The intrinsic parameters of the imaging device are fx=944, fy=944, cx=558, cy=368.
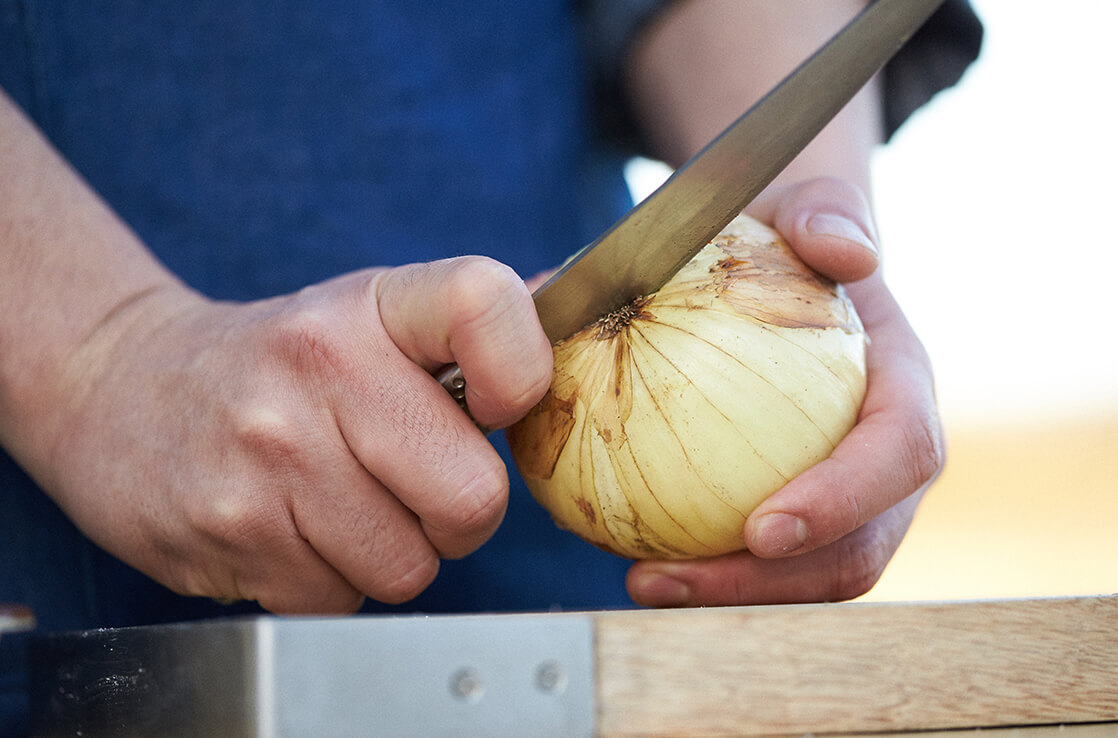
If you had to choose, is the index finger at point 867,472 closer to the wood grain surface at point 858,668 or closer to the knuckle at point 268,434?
the wood grain surface at point 858,668

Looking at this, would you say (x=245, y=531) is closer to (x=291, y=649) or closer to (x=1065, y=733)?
(x=291, y=649)

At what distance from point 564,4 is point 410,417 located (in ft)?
2.64

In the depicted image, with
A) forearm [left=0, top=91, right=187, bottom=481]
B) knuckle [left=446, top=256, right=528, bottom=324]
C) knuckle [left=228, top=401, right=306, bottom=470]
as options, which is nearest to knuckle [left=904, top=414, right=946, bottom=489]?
knuckle [left=446, top=256, right=528, bottom=324]

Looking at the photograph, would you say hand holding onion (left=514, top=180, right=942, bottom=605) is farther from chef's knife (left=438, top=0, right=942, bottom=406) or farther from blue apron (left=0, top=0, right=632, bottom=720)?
blue apron (left=0, top=0, right=632, bottom=720)

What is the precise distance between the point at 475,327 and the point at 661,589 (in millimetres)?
280

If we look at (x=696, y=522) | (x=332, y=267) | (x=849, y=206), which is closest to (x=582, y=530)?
(x=696, y=522)

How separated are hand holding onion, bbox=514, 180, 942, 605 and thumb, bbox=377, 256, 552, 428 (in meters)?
0.19

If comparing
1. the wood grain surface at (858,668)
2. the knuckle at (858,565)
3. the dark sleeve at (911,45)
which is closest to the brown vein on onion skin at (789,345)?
the knuckle at (858,565)

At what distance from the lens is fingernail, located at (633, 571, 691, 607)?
74cm

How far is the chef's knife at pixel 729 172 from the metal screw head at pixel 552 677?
10.5 inches

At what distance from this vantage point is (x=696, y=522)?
2.27 ft

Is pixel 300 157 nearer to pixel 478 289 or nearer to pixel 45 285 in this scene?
pixel 45 285

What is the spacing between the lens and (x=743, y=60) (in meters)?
1.14

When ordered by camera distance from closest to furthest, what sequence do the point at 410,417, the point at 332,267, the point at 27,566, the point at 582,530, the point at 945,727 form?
the point at 945,727 → the point at 410,417 → the point at 582,530 → the point at 27,566 → the point at 332,267
